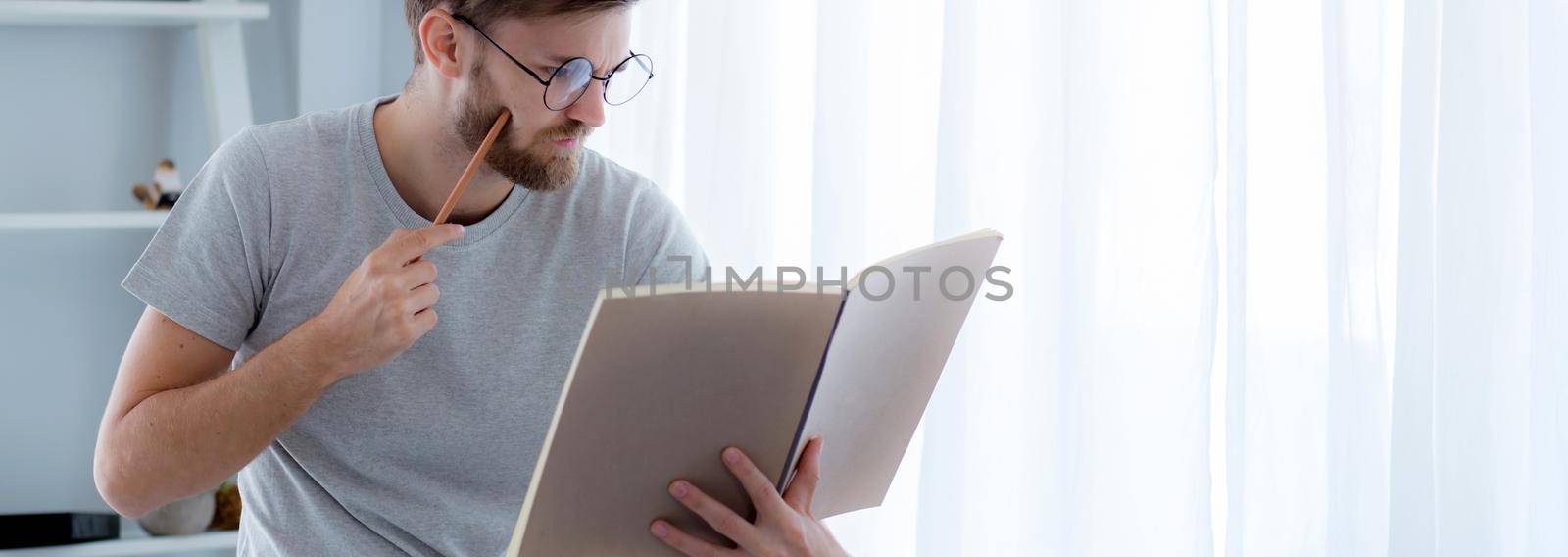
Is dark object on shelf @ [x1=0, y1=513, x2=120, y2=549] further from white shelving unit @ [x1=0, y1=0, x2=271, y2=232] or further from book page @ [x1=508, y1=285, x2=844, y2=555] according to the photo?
book page @ [x1=508, y1=285, x2=844, y2=555]

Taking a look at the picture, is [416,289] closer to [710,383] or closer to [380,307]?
[380,307]

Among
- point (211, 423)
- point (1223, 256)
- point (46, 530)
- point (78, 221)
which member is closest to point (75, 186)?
point (78, 221)

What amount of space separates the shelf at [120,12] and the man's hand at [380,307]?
129 centimetres

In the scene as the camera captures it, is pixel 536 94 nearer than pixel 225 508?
Yes

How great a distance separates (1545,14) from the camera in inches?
31.9

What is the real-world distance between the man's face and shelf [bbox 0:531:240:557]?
1.21 m

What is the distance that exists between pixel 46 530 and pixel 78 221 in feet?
1.80

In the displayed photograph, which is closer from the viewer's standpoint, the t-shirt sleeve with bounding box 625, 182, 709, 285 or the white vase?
the t-shirt sleeve with bounding box 625, 182, 709, 285

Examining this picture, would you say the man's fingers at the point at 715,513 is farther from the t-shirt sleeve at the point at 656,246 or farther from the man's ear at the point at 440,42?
the man's ear at the point at 440,42

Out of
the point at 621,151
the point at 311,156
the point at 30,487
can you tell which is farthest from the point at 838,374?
the point at 30,487

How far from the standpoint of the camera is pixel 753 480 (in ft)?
2.90

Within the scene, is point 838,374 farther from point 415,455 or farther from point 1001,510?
point 415,455

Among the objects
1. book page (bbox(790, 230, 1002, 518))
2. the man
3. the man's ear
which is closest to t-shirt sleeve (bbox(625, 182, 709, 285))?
the man

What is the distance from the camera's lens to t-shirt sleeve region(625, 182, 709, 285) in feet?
4.21
